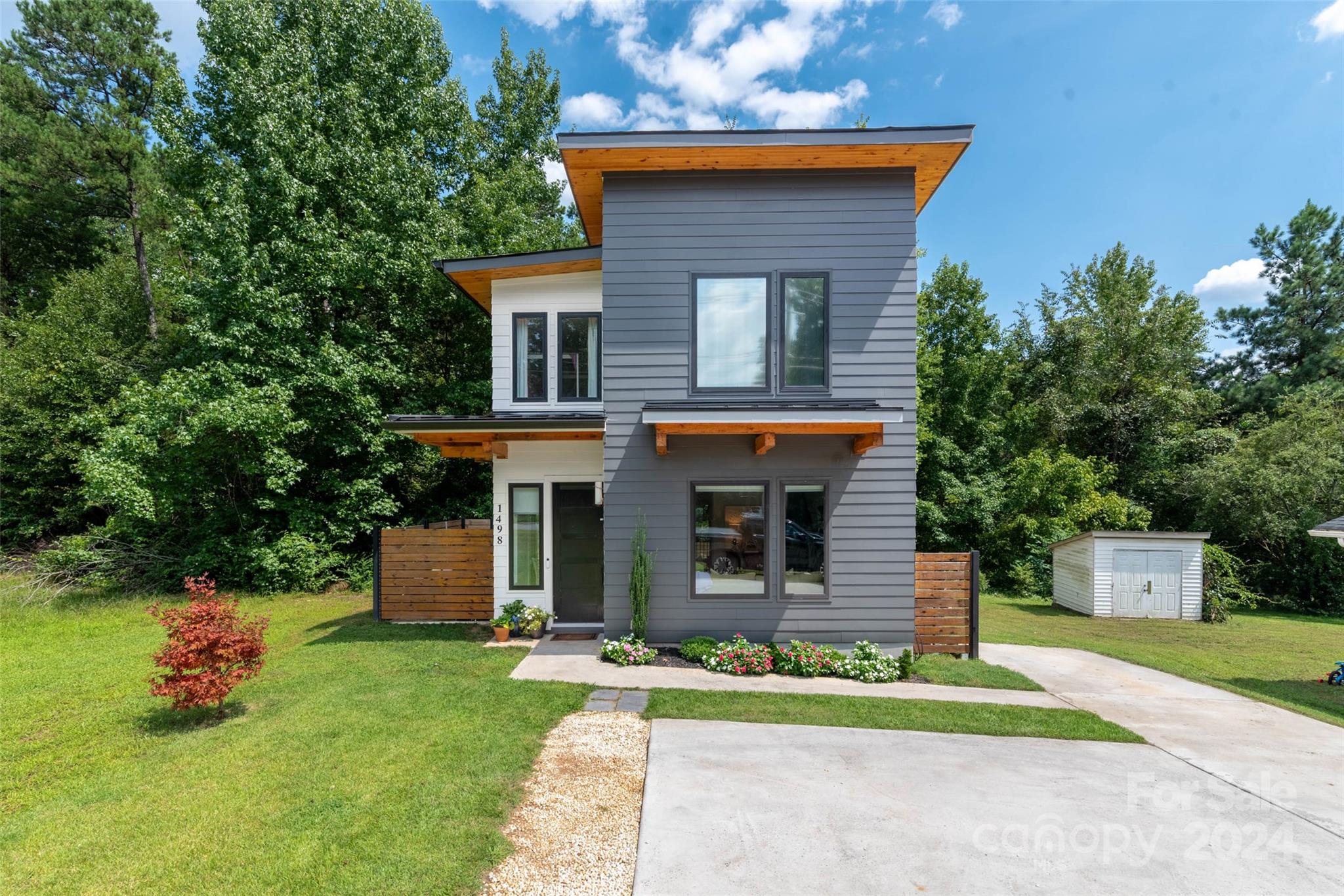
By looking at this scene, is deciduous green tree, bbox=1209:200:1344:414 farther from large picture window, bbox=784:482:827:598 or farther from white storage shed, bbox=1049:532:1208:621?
large picture window, bbox=784:482:827:598

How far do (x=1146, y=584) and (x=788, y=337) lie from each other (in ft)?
40.9

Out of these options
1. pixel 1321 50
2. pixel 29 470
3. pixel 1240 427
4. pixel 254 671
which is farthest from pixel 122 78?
pixel 1240 427

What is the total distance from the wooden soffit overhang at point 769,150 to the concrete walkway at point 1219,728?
6.49 metres

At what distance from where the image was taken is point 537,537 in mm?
8734

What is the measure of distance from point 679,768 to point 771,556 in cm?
345

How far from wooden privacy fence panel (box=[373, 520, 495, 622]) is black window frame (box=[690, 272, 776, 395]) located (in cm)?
449

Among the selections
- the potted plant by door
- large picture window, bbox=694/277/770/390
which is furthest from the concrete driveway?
large picture window, bbox=694/277/770/390

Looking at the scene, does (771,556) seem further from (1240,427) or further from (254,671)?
(1240,427)

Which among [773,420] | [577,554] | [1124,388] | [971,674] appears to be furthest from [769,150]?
[1124,388]

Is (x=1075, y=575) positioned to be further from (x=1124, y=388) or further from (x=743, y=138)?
(x=743, y=138)

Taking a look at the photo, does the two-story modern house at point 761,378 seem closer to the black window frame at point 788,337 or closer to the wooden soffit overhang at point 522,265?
the black window frame at point 788,337

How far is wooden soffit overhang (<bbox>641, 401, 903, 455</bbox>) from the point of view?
6.57 meters

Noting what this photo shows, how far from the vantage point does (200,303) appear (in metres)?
11.4

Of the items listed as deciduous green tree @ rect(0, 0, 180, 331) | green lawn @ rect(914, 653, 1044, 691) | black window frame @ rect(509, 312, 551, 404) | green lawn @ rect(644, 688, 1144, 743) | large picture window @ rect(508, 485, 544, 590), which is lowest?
green lawn @ rect(914, 653, 1044, 691)
